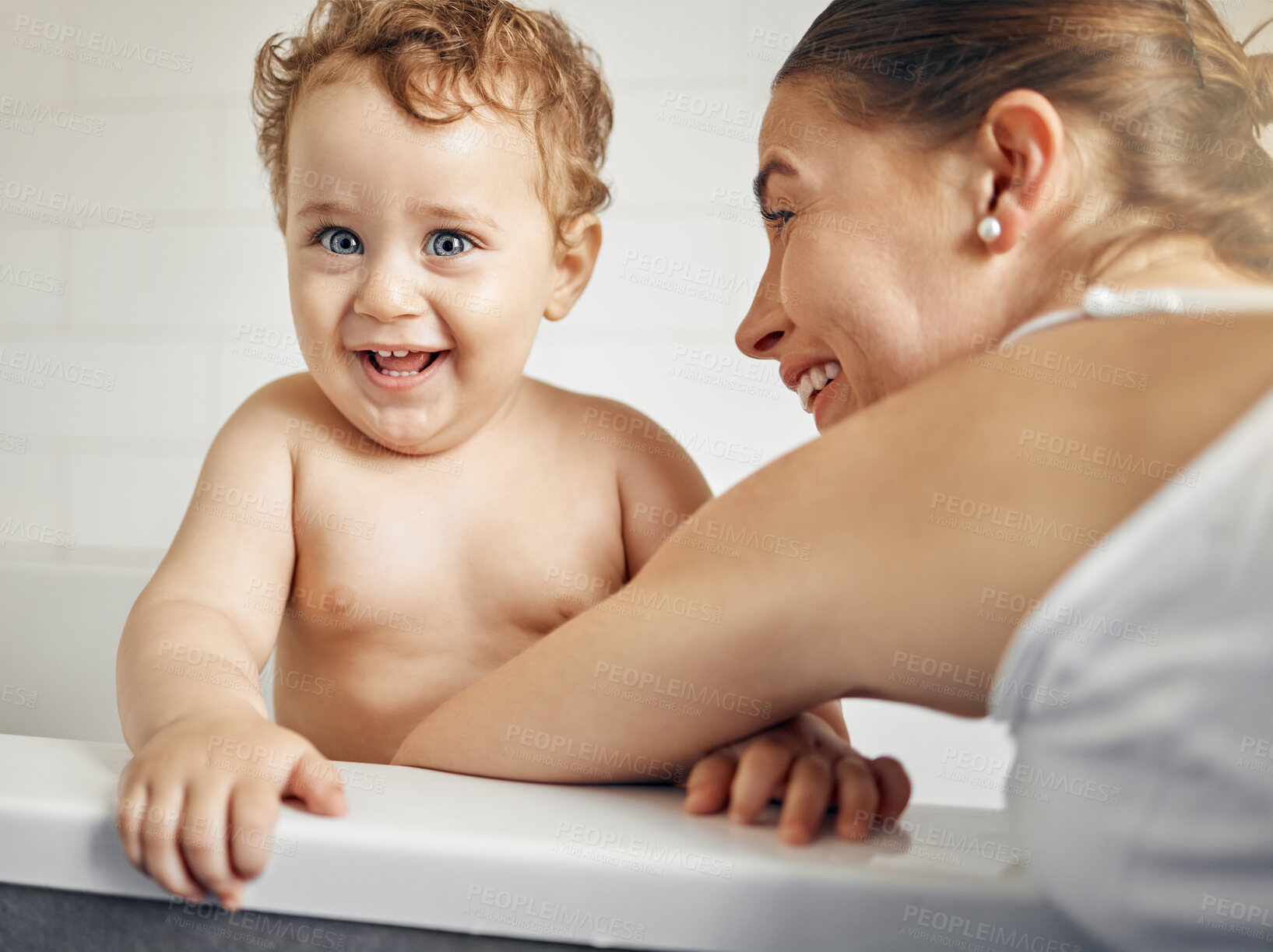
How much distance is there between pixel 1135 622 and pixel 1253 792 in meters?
0.08

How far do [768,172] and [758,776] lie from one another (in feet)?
1.65

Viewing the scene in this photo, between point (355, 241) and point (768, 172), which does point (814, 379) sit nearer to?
point (768, 172)

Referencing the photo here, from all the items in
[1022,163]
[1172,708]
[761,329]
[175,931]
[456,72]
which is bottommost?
[175,931]

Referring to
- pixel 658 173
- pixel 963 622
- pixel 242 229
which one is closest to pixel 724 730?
pixel 963 622

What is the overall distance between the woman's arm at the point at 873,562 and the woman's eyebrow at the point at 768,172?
338mm

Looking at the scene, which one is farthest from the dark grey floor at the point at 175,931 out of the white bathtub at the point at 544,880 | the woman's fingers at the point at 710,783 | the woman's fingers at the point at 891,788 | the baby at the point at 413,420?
the baby at the point at 413,420

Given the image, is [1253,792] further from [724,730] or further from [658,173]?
[658,173]

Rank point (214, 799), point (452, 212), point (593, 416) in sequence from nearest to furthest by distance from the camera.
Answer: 1. point (214, 799)
2. point (452, 212)
3. point (593, 416)

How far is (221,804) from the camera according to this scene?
513 millimetres

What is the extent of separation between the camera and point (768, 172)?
851mm

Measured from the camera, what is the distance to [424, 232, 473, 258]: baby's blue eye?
38.5 inches

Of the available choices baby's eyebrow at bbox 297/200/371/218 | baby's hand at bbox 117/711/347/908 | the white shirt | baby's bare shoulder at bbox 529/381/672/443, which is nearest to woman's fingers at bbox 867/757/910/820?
the white shirt

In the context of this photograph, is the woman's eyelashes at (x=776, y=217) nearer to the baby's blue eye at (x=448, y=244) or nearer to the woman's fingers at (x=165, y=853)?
the baby's blue eye at (x=448, y=244)

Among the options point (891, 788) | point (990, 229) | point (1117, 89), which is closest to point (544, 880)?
point (891, 788)
